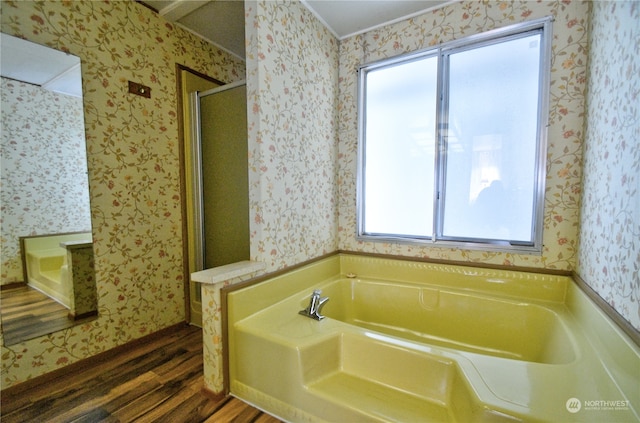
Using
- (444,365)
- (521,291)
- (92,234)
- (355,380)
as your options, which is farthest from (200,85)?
(521,291)

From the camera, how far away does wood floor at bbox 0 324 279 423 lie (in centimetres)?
119

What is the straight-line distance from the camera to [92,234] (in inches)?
62.5

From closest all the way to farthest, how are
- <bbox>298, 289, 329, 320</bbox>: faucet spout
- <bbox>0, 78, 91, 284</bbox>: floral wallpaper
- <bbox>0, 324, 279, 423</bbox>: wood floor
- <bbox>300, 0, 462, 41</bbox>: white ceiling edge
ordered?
1. <bbox>0, 324, 279, 423</bbox>: wood floor
2. <bbox>0, 78, 91, 284</bbox>: floral wallpaper
3. <bbox>298, 289, 329, 320</bbox>: faucet spout
4. <bbox>300, 0, 462, 41</bbox>: white ceiling edge

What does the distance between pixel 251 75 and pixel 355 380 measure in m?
1.60

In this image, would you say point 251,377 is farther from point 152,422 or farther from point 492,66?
point 492,66

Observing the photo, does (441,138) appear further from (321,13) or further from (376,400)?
(376,400)

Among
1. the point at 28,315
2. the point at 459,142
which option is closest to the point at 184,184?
the point at 28,315

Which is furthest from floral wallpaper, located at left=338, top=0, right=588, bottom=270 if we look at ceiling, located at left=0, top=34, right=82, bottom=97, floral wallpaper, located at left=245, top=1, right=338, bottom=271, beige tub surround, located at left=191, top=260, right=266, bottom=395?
ceiling, located at left=0, top=34, right=82, bottom=97

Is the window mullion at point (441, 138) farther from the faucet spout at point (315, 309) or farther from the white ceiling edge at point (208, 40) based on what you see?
the white ceiling edge at point (208, 40)

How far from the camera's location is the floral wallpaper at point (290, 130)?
54.0 inches

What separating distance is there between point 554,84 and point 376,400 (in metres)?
1.89

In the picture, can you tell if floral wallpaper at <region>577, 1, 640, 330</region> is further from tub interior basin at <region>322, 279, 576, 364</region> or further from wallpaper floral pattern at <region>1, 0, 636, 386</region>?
tub interior basin at <region>322, 279, 576, 364</region>

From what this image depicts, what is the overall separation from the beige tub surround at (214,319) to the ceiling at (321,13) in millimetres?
1761

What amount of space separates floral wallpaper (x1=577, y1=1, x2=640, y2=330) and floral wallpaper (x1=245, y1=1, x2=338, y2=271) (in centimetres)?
144
